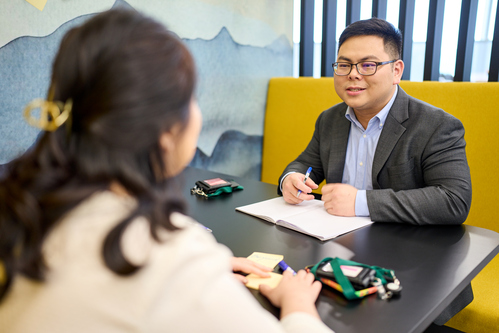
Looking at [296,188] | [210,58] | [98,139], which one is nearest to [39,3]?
[210,58]

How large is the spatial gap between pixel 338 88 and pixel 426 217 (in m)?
0.74

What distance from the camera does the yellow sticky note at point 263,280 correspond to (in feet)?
3.11

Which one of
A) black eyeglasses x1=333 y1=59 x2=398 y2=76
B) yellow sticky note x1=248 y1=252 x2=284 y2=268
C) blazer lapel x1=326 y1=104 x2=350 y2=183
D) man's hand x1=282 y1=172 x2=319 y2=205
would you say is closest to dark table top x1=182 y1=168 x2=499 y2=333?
yellow sticky note x1=248 y1=252 x2=284 y2=268

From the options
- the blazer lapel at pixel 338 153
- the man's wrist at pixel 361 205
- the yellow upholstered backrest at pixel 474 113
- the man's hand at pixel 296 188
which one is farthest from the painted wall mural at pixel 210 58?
the man's wrist at pixel 361 205

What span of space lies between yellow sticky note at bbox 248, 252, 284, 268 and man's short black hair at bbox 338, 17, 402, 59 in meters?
1.12

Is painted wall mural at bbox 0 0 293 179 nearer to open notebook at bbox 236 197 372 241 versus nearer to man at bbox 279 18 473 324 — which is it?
man at bbox 279 18 473 324

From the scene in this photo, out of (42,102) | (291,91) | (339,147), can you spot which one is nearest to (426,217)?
(339,147)

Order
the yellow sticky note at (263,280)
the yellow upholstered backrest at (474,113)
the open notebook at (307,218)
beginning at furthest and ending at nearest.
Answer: the yellow upholstered backrest at (474,113) → the open notebook at (307,218) → the yellow sticky note at (263,280)

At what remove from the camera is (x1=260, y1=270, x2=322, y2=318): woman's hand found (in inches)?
31.2

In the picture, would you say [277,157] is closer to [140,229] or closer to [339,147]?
[339,147]

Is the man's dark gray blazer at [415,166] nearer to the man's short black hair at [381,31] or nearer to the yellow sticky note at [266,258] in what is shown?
the man's short black hair at [381,31]

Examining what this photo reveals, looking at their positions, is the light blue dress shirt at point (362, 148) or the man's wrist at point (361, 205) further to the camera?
the light blue dress shirt at point (362, 148)

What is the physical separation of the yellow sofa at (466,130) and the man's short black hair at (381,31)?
607mm

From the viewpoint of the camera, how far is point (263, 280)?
97cm
